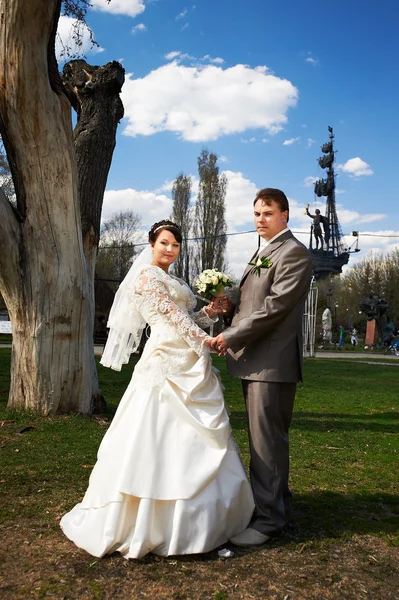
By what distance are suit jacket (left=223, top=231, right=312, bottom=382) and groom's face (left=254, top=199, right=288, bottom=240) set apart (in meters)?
0.10

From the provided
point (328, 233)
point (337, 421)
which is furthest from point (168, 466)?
point (328, 233)

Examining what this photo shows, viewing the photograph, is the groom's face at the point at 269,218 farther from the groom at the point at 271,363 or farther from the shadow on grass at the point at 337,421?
the shadow on grass at the point at 337,421

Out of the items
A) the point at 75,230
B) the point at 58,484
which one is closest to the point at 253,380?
the point at 58,484

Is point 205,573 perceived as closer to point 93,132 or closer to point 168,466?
point 168,466

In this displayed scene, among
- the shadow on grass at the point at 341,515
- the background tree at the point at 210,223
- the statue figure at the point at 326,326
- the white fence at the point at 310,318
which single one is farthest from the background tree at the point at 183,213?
the shadow on grass at the point at 341,515

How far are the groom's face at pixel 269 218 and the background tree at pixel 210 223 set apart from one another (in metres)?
34.5

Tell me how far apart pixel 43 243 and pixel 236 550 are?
483 cm

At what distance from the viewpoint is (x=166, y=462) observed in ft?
11.2

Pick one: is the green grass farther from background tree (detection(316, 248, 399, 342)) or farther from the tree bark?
background tree (detection(316, 248, 399, 342))

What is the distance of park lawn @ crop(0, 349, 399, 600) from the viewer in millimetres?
3039

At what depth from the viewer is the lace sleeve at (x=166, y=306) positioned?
382cm

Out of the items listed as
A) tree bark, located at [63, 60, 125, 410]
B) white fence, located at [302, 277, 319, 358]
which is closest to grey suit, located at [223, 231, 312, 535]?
tree bark, located at [63, 60, 125, 410]

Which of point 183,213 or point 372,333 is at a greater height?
point 183,213

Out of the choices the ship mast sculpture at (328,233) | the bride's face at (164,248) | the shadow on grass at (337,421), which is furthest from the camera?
the ship mast sculpture at (328,233)
